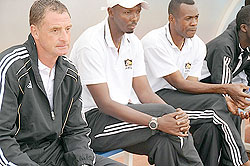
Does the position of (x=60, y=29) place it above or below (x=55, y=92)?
above

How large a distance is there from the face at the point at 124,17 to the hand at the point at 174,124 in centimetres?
53

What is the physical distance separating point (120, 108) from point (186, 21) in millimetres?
929

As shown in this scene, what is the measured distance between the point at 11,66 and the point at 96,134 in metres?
0.72

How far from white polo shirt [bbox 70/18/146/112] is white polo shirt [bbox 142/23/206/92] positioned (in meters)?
0.28

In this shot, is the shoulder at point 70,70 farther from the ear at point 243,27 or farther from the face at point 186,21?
the ear at point 243,27

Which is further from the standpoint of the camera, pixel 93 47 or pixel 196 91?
pixel 196 91

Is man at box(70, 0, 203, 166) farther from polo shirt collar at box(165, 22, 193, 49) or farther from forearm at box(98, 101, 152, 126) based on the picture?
polo shirt collar at box(165, 22, 193, 49)

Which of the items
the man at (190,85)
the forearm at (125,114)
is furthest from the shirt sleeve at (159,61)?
the forearm at (125,114)

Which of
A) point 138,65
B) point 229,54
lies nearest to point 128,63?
point 138,65

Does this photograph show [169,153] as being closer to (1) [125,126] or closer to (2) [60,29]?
(1) [125,126]

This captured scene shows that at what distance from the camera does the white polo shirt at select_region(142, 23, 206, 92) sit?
2.88 metres

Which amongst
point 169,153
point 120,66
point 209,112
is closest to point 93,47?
point 120,66

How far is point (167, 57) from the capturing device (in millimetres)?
2883

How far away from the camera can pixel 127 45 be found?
257 cm
